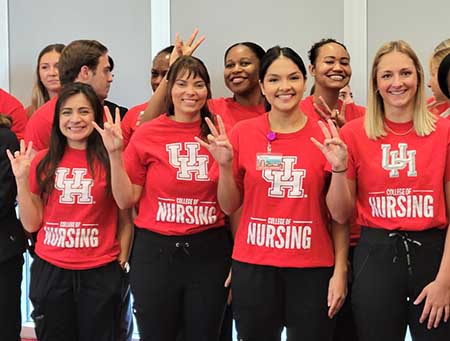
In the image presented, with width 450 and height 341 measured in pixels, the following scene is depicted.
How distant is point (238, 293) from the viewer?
7.02 feet

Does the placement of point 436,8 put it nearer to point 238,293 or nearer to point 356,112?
point 356,112

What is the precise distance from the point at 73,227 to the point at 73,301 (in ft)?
0.98

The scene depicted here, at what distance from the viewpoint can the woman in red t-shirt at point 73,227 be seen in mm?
Answer: 2361

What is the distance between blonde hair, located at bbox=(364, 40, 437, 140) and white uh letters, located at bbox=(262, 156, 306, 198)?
11.0 inches

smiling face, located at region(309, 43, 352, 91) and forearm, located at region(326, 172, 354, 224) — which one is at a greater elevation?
smiling face, located at region(309, 43, 352, 91)

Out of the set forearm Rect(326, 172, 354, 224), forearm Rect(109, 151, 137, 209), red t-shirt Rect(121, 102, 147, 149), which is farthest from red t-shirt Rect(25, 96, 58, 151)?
forearm Rect(326, 172, 354, 224)

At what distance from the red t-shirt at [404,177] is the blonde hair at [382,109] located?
0.07 feet

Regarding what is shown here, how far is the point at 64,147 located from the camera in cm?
245

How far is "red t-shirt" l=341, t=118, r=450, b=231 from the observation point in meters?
1.96

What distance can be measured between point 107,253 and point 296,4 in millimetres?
1736

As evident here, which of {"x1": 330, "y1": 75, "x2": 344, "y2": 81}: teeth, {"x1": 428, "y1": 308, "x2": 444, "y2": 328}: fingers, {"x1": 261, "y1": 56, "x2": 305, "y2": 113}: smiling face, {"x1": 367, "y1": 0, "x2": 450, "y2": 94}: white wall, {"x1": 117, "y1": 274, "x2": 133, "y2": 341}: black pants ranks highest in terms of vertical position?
{"x1": 367, "y1": 0, "x2": 450, "y2": 94}: white wall

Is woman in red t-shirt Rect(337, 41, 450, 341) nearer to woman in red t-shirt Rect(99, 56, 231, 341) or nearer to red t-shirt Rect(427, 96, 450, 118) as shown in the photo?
red t-shirt Rect(427, 96, 450, 118)

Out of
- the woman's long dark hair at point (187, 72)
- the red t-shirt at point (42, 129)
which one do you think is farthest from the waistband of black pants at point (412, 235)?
the red t-shirt at point (42, 129)

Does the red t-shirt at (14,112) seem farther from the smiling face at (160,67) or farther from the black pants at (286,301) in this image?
the black pants at (286,301)
